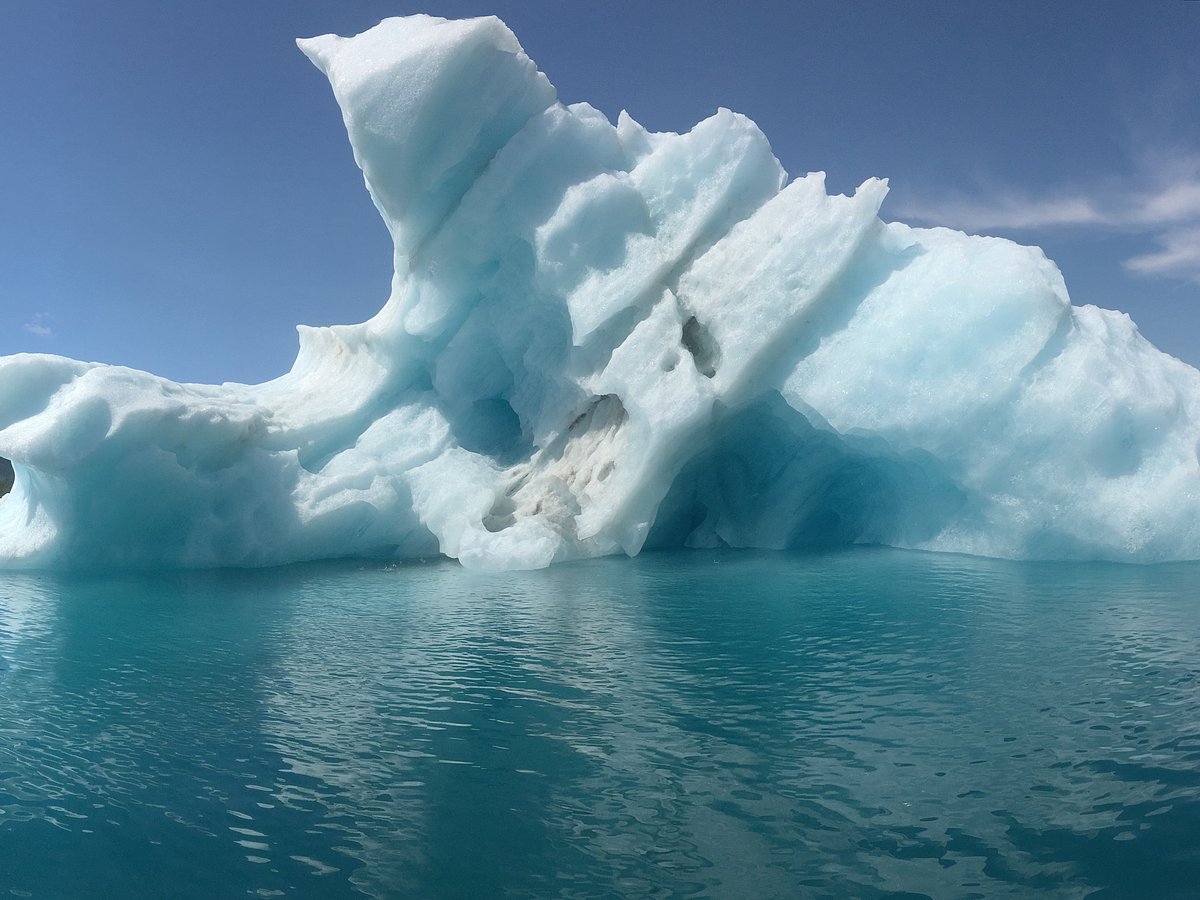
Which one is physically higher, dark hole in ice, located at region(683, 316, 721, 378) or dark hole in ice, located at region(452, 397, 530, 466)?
dark hole in ice, located at region(683, 316, 721, 378)

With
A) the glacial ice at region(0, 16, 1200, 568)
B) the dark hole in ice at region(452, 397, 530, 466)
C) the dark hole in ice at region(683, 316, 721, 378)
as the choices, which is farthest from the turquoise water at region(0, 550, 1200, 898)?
the dark hole in ice at region(452, 397, 530, 466)

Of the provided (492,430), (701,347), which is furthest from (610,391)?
(492,430)

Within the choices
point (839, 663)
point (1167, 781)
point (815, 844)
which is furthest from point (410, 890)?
point (839, 663)

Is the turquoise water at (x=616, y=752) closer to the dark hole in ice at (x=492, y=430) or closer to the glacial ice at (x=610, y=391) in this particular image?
the glacial ice at (x=610, y=391)

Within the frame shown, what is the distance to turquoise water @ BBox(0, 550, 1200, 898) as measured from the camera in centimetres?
305

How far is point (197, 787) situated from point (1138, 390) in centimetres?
1025

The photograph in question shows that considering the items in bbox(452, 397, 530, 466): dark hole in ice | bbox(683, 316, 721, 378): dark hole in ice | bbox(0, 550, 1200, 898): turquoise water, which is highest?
bbox(683, 316, 721, 378): dark hole in ice

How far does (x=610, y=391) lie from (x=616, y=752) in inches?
318

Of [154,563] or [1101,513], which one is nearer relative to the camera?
[1101,513]

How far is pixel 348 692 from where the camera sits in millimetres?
5230

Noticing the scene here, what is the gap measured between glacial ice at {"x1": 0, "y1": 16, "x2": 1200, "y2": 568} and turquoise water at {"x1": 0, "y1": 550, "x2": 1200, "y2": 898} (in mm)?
3414

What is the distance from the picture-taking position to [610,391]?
39.1 feet

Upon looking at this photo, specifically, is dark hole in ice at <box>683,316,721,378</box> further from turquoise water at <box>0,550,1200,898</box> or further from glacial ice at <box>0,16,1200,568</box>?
turquoise water at <box>0,550,1200,898</box>

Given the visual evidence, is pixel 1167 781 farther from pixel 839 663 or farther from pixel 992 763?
pixel 839 663
